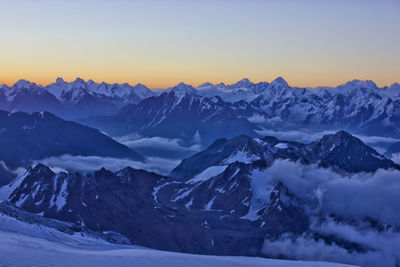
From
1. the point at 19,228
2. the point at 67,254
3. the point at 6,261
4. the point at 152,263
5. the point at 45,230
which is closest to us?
the point at 6,261

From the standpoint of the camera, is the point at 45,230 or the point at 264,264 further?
the point at 45,230

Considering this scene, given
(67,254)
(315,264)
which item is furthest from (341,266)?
(67,254)

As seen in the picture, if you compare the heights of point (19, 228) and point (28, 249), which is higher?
point (28, 249)

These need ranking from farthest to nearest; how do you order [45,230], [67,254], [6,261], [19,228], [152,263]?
[45,230]
[19,228]
[67,254]
[152,263]
[6,261]

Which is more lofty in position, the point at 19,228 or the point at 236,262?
the point at 236,262

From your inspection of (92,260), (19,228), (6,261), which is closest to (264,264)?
(92,260)

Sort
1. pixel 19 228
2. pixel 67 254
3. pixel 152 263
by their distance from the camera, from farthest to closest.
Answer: pixel 19 228 < pixel 67 254 < pixel 152 263

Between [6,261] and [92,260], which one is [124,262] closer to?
[92,260]

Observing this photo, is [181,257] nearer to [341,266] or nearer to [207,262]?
[207,262]

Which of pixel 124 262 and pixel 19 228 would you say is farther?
pixel 19 228
